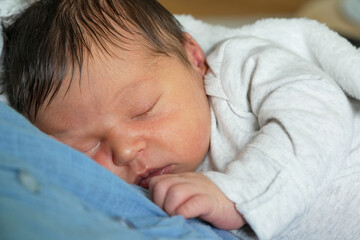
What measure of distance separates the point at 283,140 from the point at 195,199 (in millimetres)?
208

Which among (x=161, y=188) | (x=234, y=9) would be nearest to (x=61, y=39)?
(x=161, y=188)

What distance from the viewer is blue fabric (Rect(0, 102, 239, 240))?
1.37 ft

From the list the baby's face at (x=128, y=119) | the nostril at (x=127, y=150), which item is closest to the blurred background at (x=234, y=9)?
the baby's face at (x=128, y=119)

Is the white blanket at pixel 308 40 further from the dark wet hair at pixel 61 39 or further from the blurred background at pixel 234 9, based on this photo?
the blurred background at pixel 234 9

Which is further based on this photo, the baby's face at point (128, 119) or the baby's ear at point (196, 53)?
the baby's ear at point (196, 53)

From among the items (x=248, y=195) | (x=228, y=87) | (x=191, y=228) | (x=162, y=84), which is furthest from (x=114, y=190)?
(x=228, y=87)

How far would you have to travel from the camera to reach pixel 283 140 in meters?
0.74

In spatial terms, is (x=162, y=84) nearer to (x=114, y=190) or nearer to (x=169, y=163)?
(x=169, y=163)

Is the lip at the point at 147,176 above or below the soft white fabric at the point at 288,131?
below

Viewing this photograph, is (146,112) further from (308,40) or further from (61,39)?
(308,40)

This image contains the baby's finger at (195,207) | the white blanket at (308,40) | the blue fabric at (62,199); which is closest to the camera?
the blue fabric at (62,199)

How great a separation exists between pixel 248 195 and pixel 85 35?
430 millimetres

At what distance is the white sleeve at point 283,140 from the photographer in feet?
2.20

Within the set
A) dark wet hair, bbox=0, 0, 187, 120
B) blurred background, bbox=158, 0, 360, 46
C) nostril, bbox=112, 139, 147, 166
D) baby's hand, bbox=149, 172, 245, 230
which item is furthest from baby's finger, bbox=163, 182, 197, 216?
blurred background, bbox=158, 0, 360, 46
